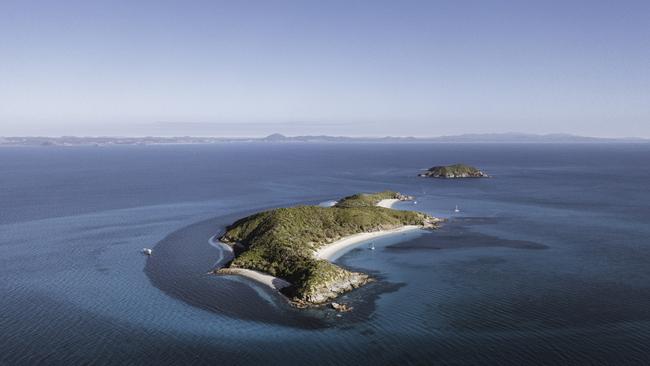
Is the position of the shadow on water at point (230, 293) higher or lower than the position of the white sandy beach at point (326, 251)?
lower

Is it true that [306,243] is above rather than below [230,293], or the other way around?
above

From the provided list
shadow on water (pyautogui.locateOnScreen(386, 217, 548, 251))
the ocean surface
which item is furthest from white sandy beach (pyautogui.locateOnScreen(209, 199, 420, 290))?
shadow on water (pyautogui.locateOnScreen(386, 217, 548, 251))

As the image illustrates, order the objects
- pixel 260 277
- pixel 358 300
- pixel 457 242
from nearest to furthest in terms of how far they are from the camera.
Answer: pixel 358 300
pixel 260 277
pixel 457 242

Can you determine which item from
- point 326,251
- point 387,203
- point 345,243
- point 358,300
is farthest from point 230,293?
point 387,203

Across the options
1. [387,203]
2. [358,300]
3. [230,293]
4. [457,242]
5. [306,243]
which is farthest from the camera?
[387,203]

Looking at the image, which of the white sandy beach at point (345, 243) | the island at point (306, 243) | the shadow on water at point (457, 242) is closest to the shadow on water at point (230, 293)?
the island at point (306, 243)

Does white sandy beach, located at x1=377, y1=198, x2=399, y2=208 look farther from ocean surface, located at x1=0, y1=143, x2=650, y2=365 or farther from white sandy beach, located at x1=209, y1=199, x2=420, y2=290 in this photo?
white sandy beach, located at x1=209, y1=199, x2=420, y2=290

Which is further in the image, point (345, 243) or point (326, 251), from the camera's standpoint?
point (345, 243)

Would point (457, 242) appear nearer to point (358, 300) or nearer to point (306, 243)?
point (306, 243)

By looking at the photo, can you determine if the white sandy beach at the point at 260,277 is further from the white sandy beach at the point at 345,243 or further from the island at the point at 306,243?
the white sandy beach at the point at 345,243
